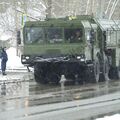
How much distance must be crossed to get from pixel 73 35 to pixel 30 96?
19.2 ft

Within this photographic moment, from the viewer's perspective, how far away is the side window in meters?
24.1

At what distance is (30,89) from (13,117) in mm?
8729

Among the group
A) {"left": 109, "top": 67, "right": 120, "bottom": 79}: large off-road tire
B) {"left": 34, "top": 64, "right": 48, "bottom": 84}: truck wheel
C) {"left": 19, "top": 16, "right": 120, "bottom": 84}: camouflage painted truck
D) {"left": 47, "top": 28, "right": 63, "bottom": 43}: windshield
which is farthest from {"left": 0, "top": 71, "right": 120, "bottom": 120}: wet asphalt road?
{"left": 109, "top": 67, "right": 120, "bottom": 79}: large off-road tire

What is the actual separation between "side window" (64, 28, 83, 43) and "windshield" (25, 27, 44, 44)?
1.08 m

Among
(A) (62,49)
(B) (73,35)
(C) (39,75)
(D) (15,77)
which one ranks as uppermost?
(B) (73,35)

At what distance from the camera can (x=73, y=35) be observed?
24266 millimetres

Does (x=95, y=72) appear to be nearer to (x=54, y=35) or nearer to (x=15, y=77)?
(x=54, y=35)

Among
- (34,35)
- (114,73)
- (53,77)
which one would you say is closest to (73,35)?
(34,35)

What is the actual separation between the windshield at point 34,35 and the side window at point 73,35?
1.08 m

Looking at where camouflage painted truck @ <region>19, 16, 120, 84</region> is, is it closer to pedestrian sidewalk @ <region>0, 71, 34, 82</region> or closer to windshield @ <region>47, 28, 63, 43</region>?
windshield @ <region>47, 28, 63, 43</region>

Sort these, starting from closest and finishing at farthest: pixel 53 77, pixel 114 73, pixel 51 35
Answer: pixel 51 35 < pixel 53 77 < pixel 114 73

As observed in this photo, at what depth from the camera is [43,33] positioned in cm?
2439

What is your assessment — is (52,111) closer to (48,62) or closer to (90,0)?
(48,62)

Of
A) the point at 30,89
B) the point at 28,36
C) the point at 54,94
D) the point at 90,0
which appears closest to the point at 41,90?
Result: the point at 30,89
